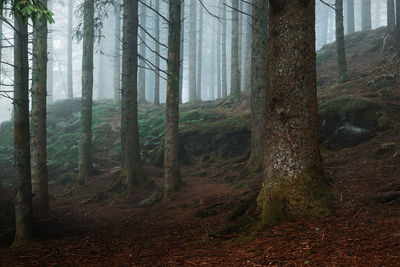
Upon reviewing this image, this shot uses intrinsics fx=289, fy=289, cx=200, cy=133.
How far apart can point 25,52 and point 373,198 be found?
693cm

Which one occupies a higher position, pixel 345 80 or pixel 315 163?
pixel 345 80

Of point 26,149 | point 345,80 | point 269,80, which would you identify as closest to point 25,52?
point 26,149

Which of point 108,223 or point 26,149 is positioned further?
point 108,223

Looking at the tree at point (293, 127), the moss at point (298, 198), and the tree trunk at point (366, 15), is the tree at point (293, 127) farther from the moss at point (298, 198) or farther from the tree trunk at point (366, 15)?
the tree trunk at point (366, 15)

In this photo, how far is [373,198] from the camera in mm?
4523

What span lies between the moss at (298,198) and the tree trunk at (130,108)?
22.9 feet

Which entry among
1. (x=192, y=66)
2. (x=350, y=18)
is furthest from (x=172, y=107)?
(x=350, y=18)

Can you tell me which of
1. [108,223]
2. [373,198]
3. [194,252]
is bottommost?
[108,223]

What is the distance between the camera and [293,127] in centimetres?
392

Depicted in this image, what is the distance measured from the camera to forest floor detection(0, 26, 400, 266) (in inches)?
117

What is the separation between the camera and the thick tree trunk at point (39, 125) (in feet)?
27.2

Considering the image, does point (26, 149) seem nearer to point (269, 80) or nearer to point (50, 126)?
point (269, 80)

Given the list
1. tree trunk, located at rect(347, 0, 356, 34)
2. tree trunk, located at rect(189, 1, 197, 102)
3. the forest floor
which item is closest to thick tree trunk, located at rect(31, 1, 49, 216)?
the forest floor

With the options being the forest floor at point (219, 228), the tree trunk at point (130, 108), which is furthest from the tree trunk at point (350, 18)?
the tree trunk at point (130, 108)
